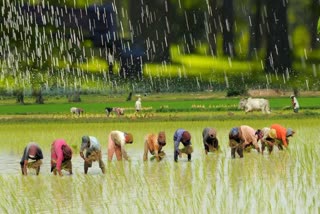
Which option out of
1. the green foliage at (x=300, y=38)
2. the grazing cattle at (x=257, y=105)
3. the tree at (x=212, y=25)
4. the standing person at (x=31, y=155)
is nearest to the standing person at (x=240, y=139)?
the standing person at (x=31, y=155)

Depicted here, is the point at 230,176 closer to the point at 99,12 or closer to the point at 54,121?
the point at 54,121

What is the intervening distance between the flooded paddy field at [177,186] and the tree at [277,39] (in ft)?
87.7

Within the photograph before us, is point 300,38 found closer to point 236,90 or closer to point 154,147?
point 236,90

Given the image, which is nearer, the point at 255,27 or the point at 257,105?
the point at 257,105

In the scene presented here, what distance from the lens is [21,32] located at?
184 feet

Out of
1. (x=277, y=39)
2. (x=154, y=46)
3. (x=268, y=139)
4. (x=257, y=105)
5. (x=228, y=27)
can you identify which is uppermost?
(x=228, y=27)

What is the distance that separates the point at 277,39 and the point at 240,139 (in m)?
30.6

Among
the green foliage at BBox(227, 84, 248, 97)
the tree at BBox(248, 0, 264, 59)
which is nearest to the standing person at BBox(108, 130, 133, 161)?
the tree at BBox(248, 0, 264, 59)

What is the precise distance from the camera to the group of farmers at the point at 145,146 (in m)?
15.3

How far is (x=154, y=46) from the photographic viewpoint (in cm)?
5912

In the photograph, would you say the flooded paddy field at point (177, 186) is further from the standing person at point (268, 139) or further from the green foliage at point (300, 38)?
the green foliage at point (300, 38)

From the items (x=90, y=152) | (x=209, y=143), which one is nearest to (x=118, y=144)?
(x=209, y=143)

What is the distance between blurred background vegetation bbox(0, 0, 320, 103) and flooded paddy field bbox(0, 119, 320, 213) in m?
32.3

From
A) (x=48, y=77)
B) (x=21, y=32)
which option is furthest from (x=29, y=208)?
(x=21, y=32)
